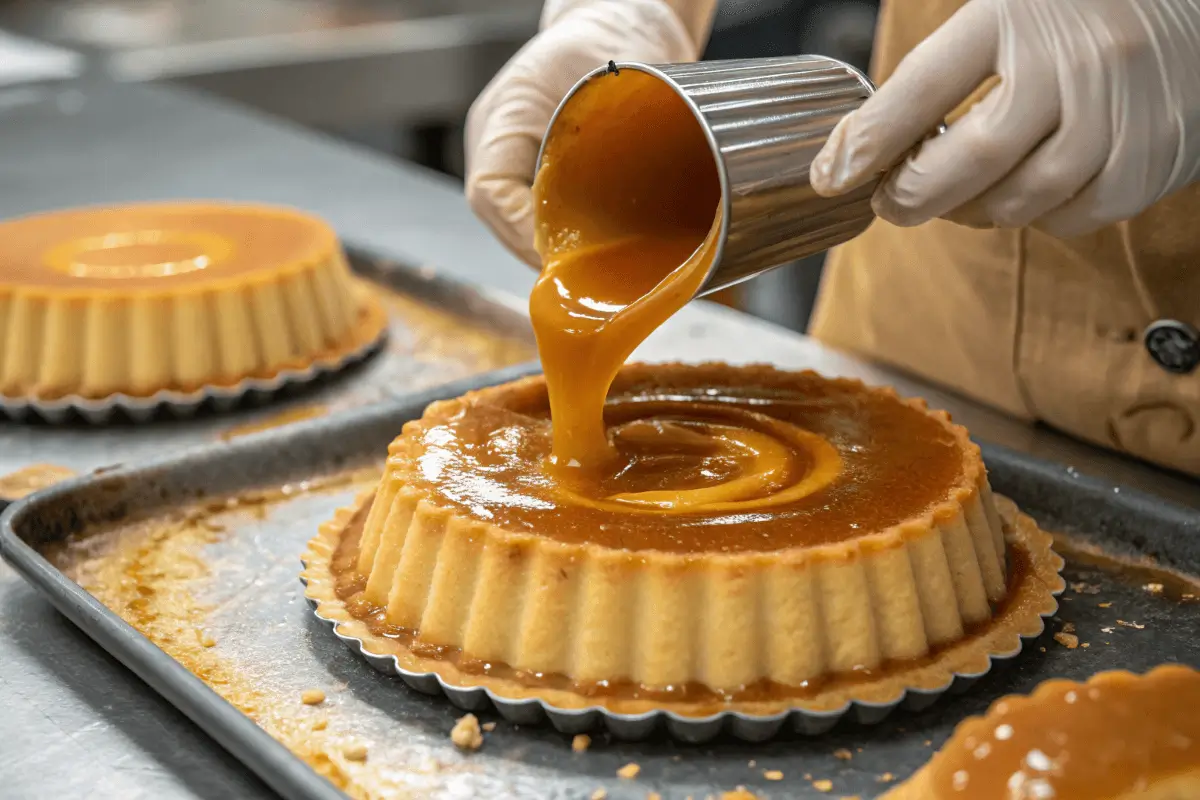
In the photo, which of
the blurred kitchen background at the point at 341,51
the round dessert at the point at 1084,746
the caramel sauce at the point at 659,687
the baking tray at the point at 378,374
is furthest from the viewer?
the blurred kitchen background at the point at 341,51

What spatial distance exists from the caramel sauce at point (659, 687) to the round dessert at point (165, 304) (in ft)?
3.53

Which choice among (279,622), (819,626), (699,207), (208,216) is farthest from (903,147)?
(208,216)

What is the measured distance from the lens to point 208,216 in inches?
134

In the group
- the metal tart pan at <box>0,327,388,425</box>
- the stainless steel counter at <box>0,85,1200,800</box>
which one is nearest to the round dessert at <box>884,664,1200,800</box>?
the stainless steel counter at <box>0,85,1200,800</box>

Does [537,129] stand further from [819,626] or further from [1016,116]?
[819,626]

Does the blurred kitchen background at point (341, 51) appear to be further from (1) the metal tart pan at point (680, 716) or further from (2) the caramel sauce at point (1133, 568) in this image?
(1) the metal tart pan at point (680, 716)

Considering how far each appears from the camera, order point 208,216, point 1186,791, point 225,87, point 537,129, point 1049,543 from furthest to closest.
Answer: point 225,87
point 208,216
point 537,129
point 1049,543
point 1186,791

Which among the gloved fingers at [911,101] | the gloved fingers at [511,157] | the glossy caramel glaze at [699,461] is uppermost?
the gloved fingers at [911,101]

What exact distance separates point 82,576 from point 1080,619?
1.52 m

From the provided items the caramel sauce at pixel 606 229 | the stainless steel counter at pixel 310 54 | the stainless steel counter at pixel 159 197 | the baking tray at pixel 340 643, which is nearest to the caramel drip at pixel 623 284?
the caramel sauce at pixel 606 229

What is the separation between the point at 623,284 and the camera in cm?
205

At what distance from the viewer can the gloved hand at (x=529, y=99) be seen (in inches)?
102

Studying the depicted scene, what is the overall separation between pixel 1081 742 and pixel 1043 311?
131cm

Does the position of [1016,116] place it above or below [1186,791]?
above
